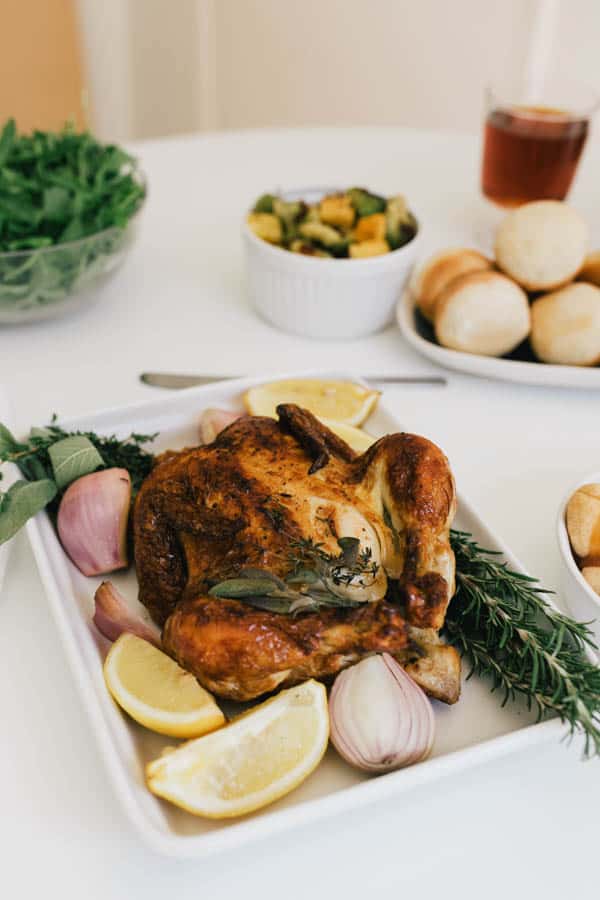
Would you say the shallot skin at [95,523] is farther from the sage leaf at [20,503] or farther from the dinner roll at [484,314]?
the dinner roll at [484,314]

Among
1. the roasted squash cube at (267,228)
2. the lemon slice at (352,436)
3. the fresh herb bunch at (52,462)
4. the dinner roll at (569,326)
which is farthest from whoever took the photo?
the roasted squash cube at (267,228)

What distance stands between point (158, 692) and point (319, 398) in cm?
60

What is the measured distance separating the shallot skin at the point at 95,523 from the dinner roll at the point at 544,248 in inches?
33.9

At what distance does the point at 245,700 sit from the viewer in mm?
880

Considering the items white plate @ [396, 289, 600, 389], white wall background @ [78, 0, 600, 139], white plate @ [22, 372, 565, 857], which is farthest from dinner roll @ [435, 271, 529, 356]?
white wall background @ [78, 0, 600, 139]

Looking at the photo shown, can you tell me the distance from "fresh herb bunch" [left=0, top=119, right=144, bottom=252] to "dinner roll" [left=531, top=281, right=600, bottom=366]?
2.72 ft

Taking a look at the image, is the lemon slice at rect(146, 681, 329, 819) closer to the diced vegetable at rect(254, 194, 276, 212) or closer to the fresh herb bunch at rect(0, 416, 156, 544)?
the fresh herb bunch at rect(0, 416, 156, 544)

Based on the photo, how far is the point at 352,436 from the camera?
1237mm

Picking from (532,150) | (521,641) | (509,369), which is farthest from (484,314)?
(521,641)

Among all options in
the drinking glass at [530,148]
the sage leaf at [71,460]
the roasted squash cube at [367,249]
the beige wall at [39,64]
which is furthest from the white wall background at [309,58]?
the sage leaf at [71,460]

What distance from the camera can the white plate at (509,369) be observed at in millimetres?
1473

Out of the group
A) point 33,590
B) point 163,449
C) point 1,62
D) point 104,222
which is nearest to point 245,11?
point 1,62

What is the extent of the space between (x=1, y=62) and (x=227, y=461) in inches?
147

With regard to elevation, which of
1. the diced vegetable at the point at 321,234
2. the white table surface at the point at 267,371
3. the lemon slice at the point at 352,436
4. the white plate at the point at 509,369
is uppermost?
the diced vegetable at the point at 321,234
